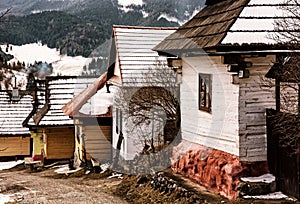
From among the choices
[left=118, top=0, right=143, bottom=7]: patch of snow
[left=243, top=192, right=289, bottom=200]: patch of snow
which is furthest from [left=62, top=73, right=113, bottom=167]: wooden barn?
[left=118, top=0, right=143, bottom=7]: patch of snow

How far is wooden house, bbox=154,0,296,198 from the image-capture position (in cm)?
848

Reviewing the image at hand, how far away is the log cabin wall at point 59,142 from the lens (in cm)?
2175

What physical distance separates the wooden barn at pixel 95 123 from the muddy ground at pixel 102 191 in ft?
4.68

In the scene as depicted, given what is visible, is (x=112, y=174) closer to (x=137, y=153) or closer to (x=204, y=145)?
(x=137, y=153)

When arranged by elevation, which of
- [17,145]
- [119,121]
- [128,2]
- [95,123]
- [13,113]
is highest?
[128,2]

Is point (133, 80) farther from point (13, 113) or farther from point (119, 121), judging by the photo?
point (13, 113)

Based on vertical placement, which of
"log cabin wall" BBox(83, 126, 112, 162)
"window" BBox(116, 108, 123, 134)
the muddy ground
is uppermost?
"window" BBox(116, 108, 123, 134)

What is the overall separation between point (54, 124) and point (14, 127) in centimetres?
676

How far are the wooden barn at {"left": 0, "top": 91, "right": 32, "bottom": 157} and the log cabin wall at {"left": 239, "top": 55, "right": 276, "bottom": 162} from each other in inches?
766

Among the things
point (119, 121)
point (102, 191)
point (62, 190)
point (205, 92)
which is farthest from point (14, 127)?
point (205, 92)

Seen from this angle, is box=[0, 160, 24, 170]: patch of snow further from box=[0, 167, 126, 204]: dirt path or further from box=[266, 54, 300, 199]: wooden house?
box=[266, 54, 300, 199]: wooden house

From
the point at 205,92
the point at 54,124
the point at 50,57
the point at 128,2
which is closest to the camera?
the point at 205,92

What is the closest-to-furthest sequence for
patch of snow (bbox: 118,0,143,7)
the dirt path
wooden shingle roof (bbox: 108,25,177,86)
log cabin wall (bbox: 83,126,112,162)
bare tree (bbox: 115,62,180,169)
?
the dirt path < bare tree (bbox: 115,62,180,169) < wooden shingle roof (bbox: 108,25,177,86) < log cabin wall (bbox: 83,126,112,162) < patch of snow (bbox: 118,0,143,7)

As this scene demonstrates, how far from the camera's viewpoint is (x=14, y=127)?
27.4m
